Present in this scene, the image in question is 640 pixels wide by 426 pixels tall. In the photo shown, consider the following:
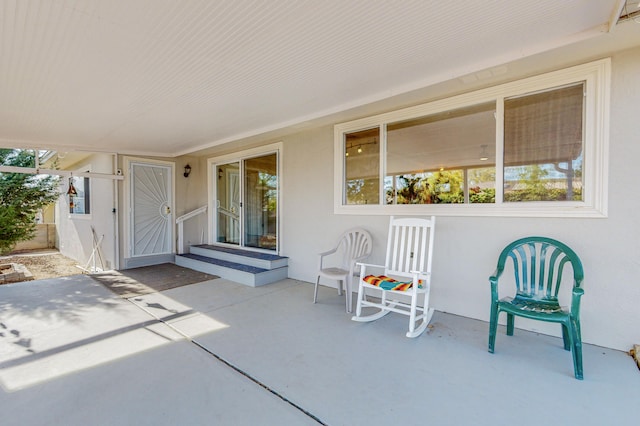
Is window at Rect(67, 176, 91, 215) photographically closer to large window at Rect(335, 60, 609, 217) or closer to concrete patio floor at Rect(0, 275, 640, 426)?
concrete patio floor at Rect(0, 275, 640, 426)

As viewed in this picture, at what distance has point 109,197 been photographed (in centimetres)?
631

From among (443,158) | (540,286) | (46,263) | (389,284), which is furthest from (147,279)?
(540,286)

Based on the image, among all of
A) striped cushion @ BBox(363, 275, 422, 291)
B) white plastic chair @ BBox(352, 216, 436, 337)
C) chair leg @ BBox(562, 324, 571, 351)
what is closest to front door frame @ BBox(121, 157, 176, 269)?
white plastic chair @ BBox(352, 216, 436, 337)

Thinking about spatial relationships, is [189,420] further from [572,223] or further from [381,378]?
[572,223]

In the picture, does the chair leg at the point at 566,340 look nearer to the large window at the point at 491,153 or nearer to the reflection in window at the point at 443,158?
the large window at the point at 491,153

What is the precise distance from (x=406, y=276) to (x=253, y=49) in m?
2.71

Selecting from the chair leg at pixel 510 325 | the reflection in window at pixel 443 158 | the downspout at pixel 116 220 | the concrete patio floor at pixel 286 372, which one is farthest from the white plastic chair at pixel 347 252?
the downspout at pixel 116 220

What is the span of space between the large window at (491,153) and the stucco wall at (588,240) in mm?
102

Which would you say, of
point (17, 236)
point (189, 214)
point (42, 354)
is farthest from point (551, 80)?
point (17, 236)

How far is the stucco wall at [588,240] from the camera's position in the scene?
2545 millimetres

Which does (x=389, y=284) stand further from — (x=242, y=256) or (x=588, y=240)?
(x=242, y=256)

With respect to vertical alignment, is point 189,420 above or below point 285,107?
below

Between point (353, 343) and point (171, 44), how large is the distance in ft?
9.69

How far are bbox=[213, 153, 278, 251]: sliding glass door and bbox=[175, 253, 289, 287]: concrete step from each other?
0.65 meters
